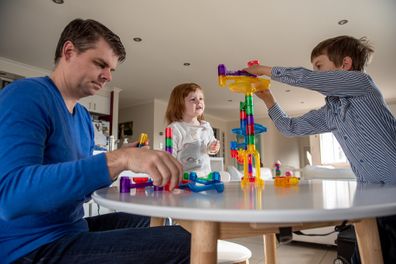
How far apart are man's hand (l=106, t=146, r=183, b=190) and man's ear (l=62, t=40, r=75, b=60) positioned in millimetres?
407

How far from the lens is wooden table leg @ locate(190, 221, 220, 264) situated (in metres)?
0.39

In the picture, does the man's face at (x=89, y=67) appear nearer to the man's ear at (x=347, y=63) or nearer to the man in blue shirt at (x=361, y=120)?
the man in blue shirt at (x=361, y=120)

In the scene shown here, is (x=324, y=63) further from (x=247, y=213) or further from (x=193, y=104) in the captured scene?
(x=247, y=213)

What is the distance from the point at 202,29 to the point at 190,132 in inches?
64.2

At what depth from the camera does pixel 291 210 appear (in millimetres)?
321

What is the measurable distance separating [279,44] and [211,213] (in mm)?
3110

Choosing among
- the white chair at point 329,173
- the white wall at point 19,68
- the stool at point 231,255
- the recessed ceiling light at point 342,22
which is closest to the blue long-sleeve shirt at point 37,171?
the stool at point 231,255

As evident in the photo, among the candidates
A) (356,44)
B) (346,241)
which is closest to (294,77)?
(356,44)

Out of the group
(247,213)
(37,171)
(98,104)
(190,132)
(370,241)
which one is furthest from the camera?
(98,104)

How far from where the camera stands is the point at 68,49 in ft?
2.37

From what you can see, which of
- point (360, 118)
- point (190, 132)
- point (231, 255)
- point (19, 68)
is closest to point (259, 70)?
point (360, 118)

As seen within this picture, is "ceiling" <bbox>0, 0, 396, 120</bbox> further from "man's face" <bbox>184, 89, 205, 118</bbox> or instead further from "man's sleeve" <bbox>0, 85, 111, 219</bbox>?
"man's sleeve" <bbox>0, 85, 111, 219</bbox>

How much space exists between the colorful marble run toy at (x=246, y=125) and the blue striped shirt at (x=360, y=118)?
9 centimetres

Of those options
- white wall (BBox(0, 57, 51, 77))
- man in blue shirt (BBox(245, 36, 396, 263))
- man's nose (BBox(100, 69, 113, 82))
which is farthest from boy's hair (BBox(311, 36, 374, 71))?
white wall (BBox(0, 57, 51, 77))
